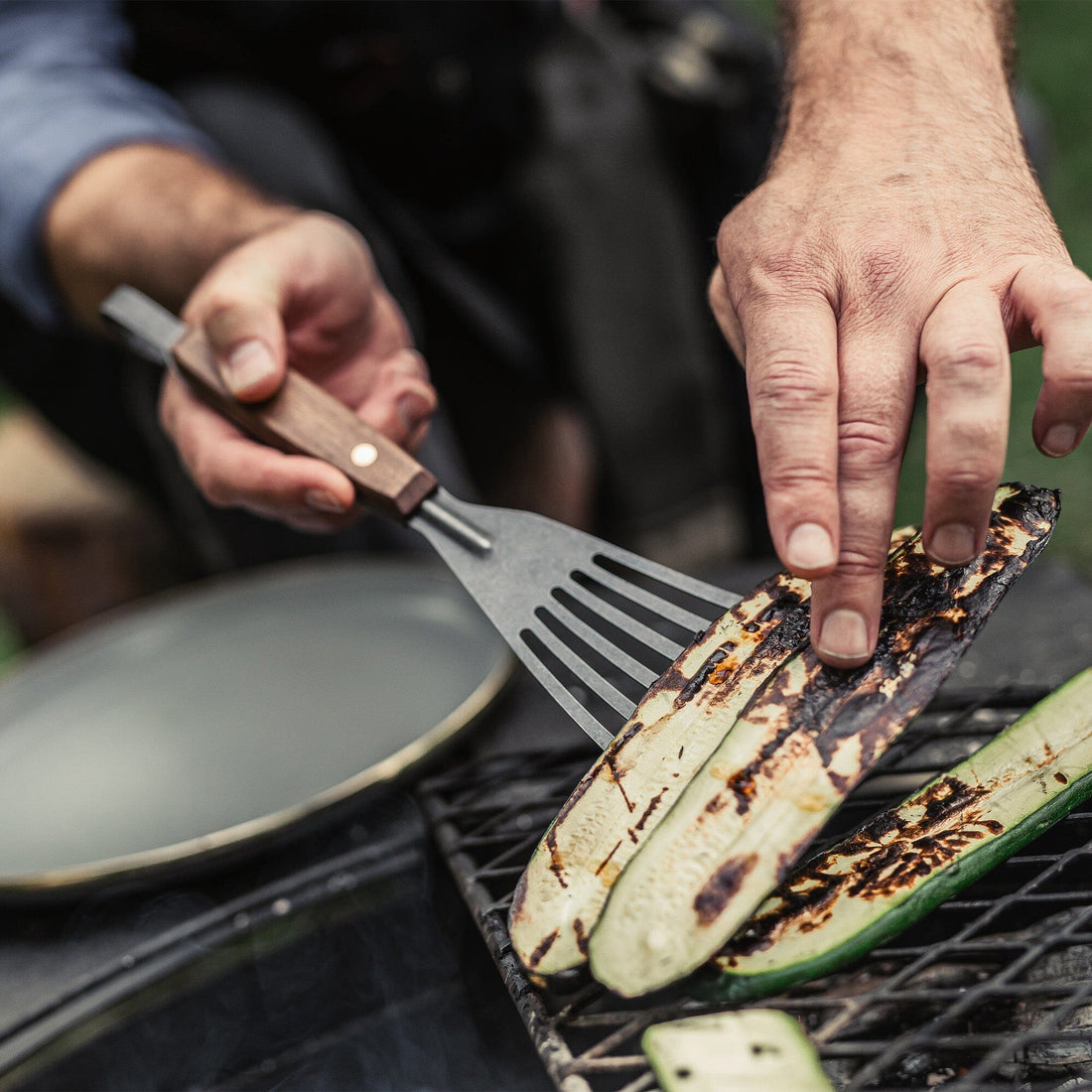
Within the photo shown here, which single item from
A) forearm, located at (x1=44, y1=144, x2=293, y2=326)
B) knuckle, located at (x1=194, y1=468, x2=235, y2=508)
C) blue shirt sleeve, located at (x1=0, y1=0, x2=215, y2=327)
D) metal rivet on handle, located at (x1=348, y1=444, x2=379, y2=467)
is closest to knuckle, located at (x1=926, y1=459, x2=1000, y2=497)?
metal rivet on handle, located at (x1=348, y1=444, x2=379, y2=467)

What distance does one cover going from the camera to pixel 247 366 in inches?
70.2

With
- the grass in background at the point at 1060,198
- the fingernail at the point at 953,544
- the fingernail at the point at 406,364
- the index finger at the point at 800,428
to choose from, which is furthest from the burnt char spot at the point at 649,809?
the grass in background at the point at 1060,198

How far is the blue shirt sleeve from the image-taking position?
8.95 ft

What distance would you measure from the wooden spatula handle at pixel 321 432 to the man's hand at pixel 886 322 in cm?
61

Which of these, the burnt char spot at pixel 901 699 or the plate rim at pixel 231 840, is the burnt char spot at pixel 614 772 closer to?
the burnt char spot at pixel 901 699

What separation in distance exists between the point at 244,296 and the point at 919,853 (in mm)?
1545

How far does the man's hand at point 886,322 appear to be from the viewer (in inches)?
43.5

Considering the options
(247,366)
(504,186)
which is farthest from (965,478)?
(504,186)

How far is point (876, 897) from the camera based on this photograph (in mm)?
1175

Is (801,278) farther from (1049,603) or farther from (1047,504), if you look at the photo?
(1049,603)

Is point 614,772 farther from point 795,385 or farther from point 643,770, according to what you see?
point 795,385

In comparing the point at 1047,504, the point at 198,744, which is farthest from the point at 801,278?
the point at 198,744

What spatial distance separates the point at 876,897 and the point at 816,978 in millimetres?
128

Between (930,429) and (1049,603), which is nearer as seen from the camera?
(930,429)
